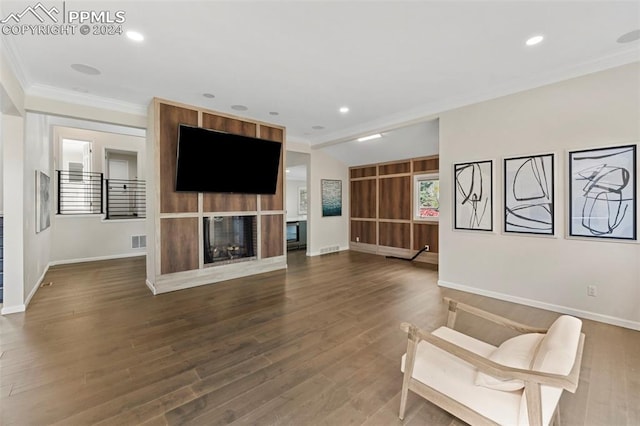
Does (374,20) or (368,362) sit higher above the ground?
(374,20)

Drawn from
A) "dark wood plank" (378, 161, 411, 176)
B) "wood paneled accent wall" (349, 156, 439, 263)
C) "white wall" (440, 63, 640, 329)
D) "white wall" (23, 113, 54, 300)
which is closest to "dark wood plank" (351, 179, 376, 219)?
"wood paneled accent wall" (349, 156, 439, 263)

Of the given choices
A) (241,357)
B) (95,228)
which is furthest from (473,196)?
(95,228)

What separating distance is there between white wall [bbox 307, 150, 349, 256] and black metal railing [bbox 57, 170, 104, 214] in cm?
566

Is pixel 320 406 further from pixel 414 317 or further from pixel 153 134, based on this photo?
pixel 153 134

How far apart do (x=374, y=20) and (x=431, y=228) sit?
520cm

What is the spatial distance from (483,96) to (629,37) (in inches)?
59.4

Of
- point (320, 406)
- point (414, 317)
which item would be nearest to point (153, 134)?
point (320, 406)

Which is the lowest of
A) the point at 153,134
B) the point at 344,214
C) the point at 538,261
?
the point at 538,261

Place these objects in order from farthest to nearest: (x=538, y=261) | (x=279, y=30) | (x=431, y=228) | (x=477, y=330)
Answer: (x=431, y=228)
(x=538, y=261)
(x=477, y=330)
(x=279, y=30)

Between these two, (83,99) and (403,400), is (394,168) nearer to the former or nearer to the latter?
(403,400)

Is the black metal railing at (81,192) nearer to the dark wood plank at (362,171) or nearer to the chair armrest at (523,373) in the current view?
the dark wood plank at (362,171)

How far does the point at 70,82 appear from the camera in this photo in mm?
3754

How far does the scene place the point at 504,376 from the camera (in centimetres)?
139

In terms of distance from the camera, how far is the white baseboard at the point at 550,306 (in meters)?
3.16
